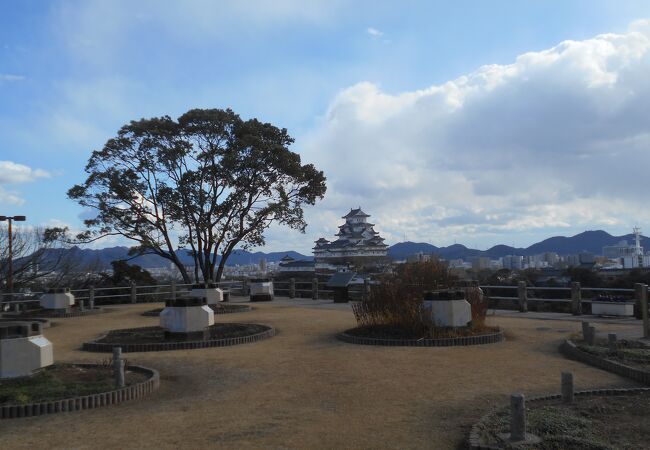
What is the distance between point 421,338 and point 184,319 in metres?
4.20

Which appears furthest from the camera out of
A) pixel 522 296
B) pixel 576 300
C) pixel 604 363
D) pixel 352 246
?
pixel 352 246

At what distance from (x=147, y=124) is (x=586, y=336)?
18335 millimetres

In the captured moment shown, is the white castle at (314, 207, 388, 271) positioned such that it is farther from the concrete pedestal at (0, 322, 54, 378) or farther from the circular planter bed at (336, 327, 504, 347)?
the concrete pedestal at (0, 322, 54, 378)

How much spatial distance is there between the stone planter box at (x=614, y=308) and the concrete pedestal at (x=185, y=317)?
8.86 metres

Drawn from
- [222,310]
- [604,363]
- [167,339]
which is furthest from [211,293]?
[604,363]

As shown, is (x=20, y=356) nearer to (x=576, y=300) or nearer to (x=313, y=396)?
(x=313, y=396)

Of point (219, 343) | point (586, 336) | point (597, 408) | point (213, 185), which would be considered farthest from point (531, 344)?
point (213, 185)

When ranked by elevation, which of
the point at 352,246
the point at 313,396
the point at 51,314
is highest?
the point at 352,246

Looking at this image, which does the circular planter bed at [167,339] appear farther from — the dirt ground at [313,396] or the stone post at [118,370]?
the stone post at [118,370]

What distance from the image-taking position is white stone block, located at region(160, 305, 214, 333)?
10.5 meters

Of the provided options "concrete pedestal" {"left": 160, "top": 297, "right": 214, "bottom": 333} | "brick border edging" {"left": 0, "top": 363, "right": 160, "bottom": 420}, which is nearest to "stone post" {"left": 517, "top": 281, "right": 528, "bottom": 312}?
"concrete pedestal" {"left": 160, "top": 297, "right": 214, "bottom": 333}

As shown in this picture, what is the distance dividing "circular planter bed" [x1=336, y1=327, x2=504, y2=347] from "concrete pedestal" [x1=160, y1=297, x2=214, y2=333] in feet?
8.35

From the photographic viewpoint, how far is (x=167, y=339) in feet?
34.9

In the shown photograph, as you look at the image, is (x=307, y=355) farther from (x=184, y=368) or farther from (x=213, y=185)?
(x=213, y=185)
